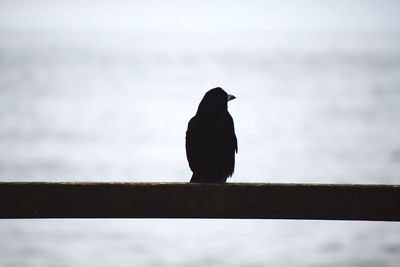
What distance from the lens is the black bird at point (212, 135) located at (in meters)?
4.20

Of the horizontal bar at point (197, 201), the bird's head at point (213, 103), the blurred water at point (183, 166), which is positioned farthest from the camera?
the blurred water at point (183, 166)

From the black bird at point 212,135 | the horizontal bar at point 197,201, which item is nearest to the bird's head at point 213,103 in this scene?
the black bird at point 212,135

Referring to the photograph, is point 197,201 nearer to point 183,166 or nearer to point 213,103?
point 213,103

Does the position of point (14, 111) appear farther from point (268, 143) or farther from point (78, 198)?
point (78, 198)

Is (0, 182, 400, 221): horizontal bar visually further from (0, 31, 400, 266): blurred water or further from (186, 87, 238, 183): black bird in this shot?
(0, 31, 400, 266): blurred water

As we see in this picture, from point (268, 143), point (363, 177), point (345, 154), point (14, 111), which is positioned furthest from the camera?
point (14, 111)

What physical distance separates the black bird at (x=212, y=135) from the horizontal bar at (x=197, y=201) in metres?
2.04

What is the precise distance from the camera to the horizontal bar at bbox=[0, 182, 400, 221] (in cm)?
215

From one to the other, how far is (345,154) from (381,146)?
2.46 m

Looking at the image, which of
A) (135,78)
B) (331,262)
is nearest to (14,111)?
(331,262)

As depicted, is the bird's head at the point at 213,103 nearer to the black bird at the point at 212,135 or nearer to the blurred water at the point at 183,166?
the black bird at the point at 212,135

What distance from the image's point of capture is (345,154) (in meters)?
20.2

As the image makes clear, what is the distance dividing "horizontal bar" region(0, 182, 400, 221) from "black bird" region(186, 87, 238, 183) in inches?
80.3

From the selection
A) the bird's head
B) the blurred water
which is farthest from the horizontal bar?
the blurred water
